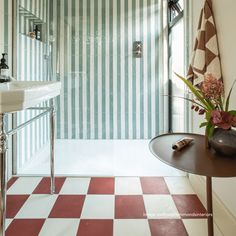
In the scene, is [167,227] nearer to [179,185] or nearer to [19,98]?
[179,185]

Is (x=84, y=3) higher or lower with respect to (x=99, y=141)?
higher

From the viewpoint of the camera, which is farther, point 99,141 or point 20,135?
point 99,141

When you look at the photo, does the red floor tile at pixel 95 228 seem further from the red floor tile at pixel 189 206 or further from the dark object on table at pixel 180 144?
the dark object on table at pixel 180 144

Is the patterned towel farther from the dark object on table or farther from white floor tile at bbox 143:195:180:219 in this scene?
white floor tile at bbox 143:195:180:219

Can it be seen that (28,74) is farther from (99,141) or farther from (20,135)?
(99,141)

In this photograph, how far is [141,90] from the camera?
380cm

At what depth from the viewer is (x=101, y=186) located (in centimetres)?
225

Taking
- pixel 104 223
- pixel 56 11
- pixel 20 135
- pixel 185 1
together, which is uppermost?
pixel 56 11

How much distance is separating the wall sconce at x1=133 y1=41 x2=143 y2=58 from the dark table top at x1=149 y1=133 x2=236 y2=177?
2.65m

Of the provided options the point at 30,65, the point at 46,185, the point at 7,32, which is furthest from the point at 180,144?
the point at 30,65

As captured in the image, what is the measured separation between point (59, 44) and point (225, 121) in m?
3.07

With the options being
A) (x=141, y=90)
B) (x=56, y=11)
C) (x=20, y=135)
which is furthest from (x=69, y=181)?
(x=56, y=11)

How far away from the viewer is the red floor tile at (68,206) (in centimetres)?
176

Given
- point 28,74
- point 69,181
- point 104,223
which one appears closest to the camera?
point 104,223
